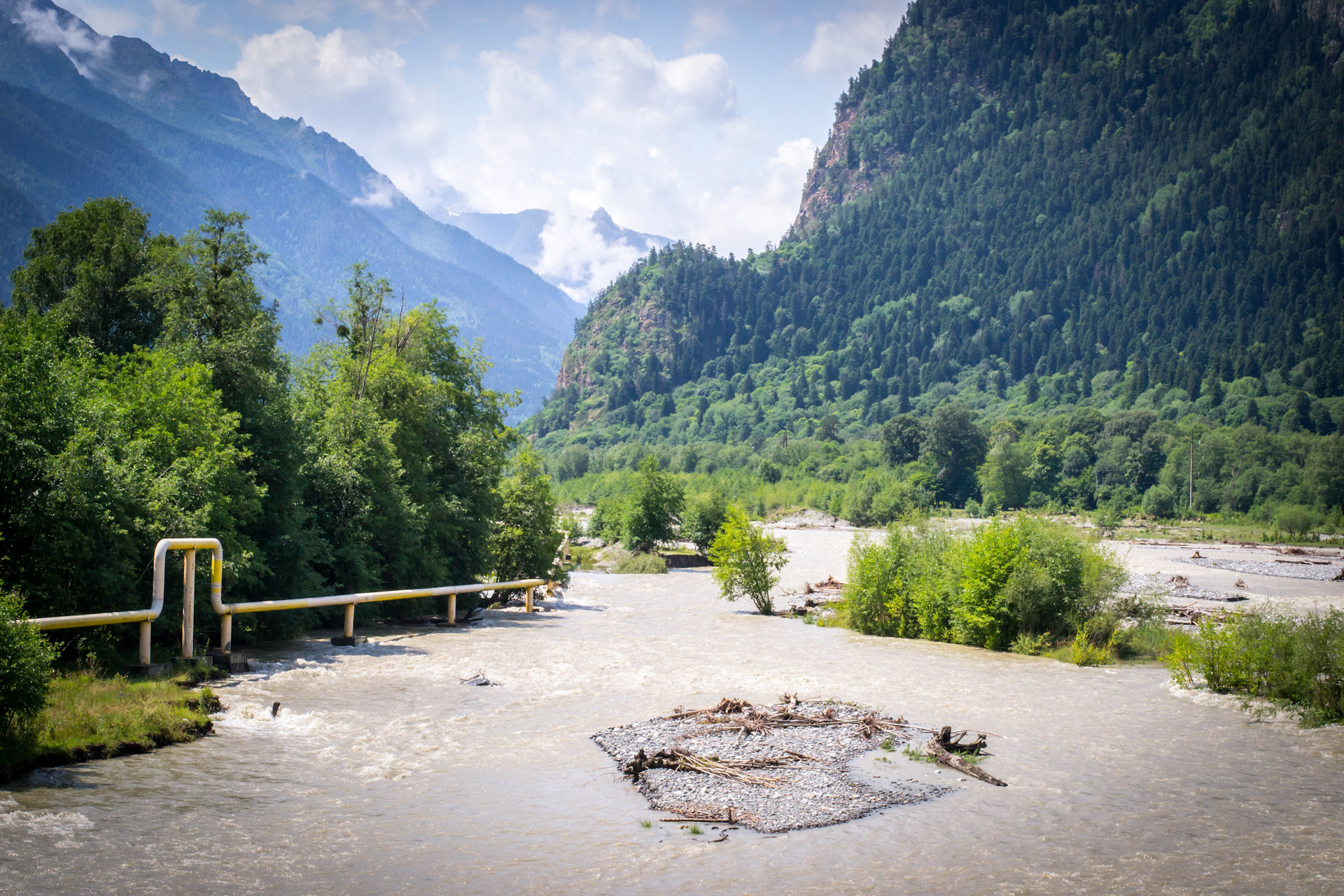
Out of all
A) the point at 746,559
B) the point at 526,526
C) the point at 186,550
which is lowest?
the point at 746,559

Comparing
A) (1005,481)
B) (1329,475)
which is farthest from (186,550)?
(1005,481)

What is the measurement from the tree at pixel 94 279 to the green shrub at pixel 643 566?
140ft

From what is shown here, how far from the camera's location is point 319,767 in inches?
613

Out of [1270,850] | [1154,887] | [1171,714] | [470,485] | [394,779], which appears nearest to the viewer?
[1154,887]

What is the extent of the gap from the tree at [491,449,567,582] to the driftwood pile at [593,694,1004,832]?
27954 millimetres

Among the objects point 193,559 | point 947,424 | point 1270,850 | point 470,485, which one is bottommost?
point 1270,850

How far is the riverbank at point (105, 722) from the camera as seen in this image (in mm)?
13883

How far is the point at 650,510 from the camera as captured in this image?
7431cm

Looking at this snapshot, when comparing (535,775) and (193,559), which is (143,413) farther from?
(535,775)

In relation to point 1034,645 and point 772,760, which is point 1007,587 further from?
point 772,760

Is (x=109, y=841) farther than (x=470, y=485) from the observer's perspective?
No

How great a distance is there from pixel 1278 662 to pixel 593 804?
63.8 feet

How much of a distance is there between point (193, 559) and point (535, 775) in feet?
33.0

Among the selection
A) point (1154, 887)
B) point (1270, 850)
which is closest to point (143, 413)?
point (1154, 887)
